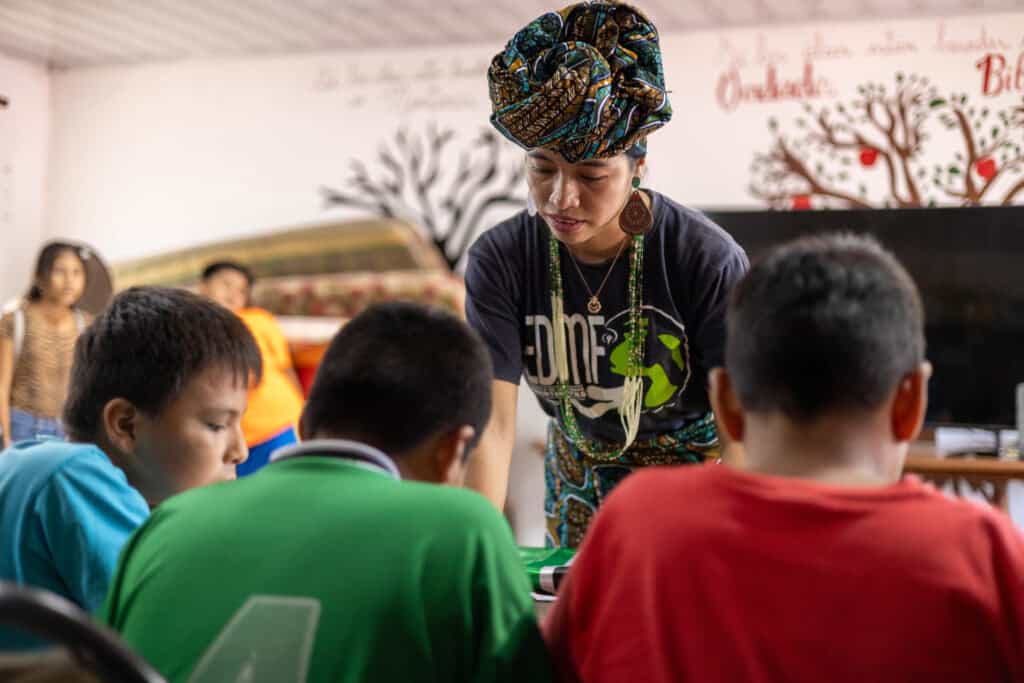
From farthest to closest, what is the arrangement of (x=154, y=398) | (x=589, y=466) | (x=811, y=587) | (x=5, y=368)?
(x=5, y=368)
(x=589, y=466)
(x=154, y=398)
(x=811, y=587)

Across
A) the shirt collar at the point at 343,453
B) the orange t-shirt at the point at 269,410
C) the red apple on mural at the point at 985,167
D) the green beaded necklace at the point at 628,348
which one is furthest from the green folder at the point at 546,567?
the red apple on mural at the point at 985,167

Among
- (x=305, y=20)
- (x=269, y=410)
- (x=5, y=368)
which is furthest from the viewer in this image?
(x=5, y=368)

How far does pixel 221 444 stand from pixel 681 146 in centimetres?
422

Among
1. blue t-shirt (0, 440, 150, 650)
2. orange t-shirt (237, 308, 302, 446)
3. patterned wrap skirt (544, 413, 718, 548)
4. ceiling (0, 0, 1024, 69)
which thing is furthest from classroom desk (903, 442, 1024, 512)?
blue t-shirt (0, 440, 150, 650)

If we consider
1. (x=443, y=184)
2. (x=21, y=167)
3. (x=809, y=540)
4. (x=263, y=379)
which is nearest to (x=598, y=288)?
(x=809, y=540)

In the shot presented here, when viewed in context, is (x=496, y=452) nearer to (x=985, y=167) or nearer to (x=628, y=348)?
(x=628, y=348)

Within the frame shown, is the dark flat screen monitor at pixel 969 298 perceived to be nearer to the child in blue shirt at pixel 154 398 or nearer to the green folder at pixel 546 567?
the green folder at pixel 546 567

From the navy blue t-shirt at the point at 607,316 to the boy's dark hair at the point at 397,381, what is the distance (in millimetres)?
668

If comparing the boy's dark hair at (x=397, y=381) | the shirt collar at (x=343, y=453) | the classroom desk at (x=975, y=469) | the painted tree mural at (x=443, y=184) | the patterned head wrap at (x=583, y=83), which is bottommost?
the classroom desk at (x=975, y=469)

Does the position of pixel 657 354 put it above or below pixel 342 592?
above

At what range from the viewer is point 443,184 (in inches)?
233

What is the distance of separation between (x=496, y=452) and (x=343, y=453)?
778 millimetres

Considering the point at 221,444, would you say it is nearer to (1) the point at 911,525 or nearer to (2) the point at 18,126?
(1) the point at 911,525

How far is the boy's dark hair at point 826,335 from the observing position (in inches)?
40.2
